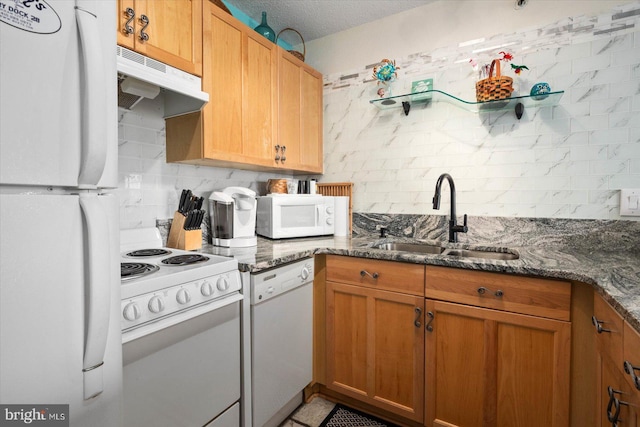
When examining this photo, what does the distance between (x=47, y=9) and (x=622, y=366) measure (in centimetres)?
169

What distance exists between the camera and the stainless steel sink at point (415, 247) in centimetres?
203

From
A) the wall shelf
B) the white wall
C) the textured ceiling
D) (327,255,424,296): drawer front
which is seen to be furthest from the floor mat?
the textured ceiling

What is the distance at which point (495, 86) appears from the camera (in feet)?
6.00

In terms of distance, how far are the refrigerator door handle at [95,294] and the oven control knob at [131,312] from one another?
0.24 metres

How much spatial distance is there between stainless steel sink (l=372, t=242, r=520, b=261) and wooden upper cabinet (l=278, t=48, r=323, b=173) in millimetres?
859

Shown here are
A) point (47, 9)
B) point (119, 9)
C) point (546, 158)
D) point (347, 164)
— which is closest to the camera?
point (47, 9)

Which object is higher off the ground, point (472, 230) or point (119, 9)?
point (119, 9)

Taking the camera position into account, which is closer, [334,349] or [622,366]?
[622,366]

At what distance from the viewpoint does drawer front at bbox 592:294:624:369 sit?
95cm

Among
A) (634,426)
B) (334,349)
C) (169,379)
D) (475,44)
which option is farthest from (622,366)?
(475,44)

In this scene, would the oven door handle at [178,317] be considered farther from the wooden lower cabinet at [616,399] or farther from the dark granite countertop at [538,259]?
the wooden lower cabinet at [616,399]

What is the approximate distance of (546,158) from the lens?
A: 1843 millimetres

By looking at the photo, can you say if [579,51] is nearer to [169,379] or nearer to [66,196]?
[66,196]

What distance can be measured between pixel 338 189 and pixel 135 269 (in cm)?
163
